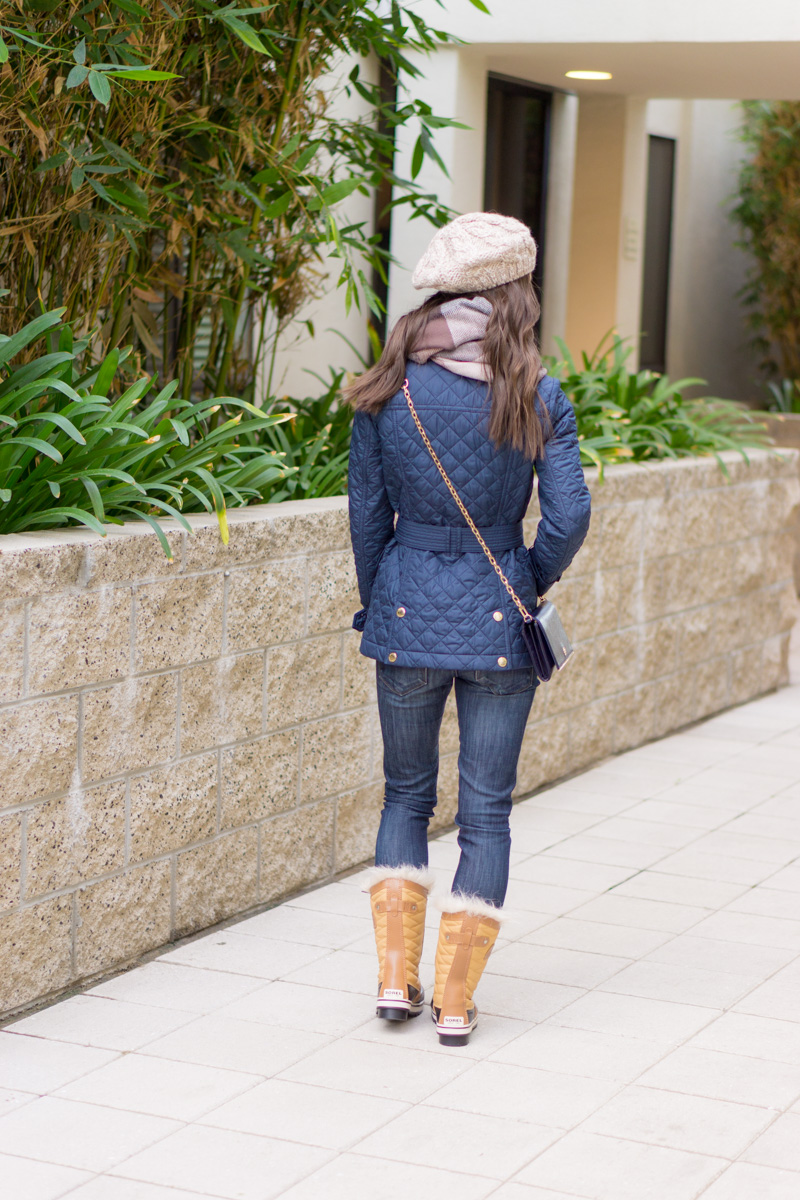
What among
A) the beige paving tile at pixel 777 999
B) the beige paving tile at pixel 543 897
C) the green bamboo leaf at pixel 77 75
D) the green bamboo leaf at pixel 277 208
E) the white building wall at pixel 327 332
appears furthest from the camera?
the white building wall at pixel 327 332

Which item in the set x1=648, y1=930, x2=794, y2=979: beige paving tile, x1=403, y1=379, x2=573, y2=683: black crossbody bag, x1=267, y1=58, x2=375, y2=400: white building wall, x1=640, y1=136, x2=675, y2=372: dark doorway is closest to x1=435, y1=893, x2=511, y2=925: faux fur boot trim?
x1=403, y1=379, x2=573, y2=683: black crossbody bag

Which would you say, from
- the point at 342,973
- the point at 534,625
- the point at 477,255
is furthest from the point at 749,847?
the point at 477,255

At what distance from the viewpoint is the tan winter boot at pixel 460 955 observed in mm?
3674

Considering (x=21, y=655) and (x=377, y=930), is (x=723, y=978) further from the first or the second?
(x=21, y=655)

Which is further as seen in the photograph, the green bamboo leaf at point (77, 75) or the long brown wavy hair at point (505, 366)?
the green bamboo leaf at point (77, 75)

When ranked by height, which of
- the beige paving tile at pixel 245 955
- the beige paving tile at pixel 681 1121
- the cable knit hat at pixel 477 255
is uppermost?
the cable knit hat at pixel 477 255

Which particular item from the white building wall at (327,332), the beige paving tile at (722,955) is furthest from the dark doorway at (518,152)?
the beige paving tile at (722,955)

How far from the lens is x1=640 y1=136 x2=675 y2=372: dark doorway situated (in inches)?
497

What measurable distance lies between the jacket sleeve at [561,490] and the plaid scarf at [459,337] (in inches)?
7.7

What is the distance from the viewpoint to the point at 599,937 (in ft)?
15.0

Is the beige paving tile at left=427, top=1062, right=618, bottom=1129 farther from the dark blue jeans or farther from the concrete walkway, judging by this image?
the dark blue jeans

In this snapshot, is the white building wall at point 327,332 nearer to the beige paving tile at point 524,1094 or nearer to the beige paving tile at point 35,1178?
the beige paving tile at point 524,1094

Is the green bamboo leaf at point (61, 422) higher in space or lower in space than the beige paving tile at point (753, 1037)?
higher

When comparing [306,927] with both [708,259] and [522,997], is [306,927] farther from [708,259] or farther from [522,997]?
[708,259]
